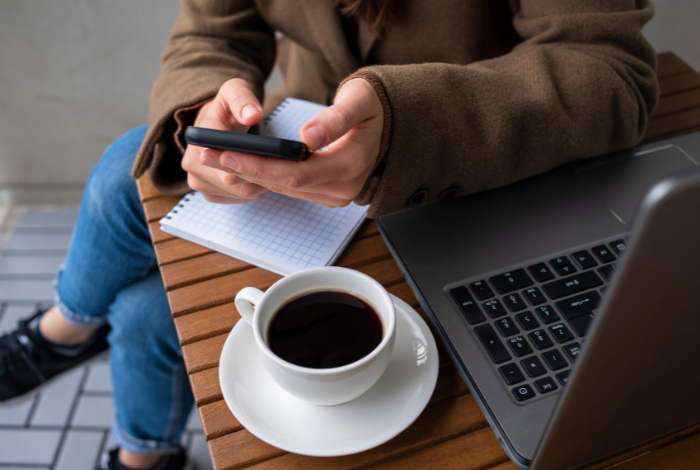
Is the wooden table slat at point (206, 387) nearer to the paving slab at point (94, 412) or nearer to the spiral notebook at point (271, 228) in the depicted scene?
the spiral notebook at point (271, 228)

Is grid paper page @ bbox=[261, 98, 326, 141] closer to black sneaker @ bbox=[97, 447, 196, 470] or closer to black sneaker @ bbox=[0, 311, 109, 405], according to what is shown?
black sneaker @ bbox=[0, 311, 109, 405]

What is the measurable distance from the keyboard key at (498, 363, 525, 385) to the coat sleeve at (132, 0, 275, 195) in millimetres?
483

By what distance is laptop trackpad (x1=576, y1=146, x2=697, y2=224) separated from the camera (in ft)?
2.07

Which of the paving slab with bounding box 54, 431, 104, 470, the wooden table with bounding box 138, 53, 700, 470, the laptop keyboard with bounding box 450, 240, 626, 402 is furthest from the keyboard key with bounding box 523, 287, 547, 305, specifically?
the paving slab with bounding box 54, 431, 104, 470

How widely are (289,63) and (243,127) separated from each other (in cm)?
47

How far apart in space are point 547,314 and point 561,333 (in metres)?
0.02

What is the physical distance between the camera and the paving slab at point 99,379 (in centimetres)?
141

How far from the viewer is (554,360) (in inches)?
18.2

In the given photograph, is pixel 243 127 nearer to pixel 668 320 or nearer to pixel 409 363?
pixel 409 363

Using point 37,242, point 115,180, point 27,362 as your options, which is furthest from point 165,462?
point 37,242

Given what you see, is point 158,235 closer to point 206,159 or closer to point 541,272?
point 206,159

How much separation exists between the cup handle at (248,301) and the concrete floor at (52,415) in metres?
0.97

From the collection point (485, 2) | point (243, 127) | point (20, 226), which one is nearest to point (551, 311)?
point (243, 127)

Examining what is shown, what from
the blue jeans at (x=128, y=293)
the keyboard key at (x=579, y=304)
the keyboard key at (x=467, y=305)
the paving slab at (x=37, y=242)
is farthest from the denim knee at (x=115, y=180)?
the paving slab at (x=37, y=242)
